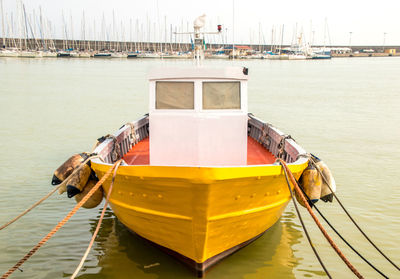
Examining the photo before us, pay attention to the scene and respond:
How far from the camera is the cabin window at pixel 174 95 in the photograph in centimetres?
687

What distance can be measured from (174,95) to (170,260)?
9.74 feet

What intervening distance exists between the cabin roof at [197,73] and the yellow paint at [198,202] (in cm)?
188

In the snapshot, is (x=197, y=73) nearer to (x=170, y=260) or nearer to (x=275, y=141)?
(x=170, y=260)

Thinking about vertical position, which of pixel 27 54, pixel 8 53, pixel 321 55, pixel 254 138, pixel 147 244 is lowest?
pixel 147 244

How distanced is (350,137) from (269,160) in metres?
11.1

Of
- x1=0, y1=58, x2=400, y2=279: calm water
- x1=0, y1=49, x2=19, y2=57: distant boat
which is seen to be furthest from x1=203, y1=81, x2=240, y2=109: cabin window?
x1=0, y1=49, x2=19, y2=57: distant boat

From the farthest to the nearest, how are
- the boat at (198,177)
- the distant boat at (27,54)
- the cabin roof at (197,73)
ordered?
the distant boat at (27,54), the cabin roof at (197,73), the boat at (198,177)

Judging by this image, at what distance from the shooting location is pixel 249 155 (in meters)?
9.26

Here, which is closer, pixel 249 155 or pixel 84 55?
pixel 249 155

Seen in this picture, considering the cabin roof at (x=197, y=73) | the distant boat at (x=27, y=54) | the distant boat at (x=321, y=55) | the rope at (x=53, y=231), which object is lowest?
the rope at (x=53, y=231)

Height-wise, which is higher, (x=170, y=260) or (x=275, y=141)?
(x=275, y=141)

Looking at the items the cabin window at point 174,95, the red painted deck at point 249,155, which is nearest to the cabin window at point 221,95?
the cabin window at point 174,95

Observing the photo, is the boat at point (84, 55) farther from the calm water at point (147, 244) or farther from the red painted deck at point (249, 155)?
the red painted deck at point (249, 155)

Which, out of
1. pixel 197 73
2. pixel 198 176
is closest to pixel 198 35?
pixel 197 73
